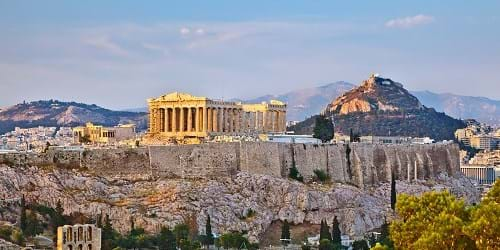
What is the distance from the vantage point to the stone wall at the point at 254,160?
54.4 m

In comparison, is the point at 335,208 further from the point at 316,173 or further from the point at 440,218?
the point at 440,218

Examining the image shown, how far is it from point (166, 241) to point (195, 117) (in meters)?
21.2

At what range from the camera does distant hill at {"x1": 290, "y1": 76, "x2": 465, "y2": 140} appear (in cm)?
14425

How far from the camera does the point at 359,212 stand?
5981 cm

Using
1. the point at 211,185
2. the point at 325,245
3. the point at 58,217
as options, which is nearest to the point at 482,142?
the point at 211,185

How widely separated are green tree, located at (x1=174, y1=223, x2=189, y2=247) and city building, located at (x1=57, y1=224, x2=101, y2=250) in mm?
13233

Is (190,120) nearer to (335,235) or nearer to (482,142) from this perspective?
(335,235)

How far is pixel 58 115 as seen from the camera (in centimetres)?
17075

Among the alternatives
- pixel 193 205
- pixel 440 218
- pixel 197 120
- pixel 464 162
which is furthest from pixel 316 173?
pixel 464 162

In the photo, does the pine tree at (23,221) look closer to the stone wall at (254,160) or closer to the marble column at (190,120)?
the stone wall at (254,160)

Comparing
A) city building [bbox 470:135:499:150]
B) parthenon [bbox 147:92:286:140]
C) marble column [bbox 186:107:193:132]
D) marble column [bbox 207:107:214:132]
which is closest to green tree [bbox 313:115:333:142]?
parthenon [bbox 147:92:286:140]

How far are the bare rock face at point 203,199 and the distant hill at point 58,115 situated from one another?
10304 cm

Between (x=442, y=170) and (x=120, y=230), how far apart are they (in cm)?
3718

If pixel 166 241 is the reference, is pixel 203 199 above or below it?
above
